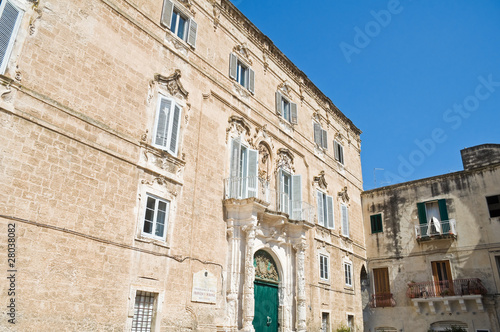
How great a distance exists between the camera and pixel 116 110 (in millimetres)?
10133

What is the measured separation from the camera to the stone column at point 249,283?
11855 millimetres

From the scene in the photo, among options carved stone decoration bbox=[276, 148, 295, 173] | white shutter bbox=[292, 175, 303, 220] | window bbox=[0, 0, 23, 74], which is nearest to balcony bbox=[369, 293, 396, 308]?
white shutter bbox=[292, 175, 303, 220]

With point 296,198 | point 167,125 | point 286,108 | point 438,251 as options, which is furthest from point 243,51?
point 438,251

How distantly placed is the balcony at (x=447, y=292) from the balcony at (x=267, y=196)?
665 centimetres

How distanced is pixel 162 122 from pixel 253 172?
396 centimetres

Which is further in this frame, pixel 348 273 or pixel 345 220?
pixel 345 220

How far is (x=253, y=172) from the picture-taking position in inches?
544

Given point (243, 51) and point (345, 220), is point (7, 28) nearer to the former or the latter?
point (243, 51)

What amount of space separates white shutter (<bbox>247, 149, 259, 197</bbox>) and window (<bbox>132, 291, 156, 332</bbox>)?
4750mm

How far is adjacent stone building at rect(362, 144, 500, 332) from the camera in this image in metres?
17.9

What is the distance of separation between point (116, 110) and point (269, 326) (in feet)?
28.0

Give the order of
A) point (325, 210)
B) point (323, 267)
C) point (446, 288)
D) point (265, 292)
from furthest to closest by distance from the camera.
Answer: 1. point (325, 210)
2. point (446, 288)
3. point (323, 267)
4. point (265, 292)

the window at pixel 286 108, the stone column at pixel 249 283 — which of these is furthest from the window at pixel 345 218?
the stone column at pixel 249 283

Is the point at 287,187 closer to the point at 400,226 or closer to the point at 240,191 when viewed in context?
the point at 240,191
